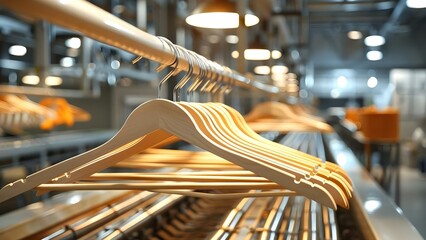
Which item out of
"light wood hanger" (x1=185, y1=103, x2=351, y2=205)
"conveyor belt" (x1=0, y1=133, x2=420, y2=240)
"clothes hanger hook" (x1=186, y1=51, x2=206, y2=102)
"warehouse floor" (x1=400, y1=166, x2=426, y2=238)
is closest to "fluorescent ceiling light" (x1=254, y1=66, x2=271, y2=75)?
"warehouse floor" (x1=400, y1=166, x2=426, y2=238)

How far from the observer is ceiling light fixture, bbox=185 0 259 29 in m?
2.38

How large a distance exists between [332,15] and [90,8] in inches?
673

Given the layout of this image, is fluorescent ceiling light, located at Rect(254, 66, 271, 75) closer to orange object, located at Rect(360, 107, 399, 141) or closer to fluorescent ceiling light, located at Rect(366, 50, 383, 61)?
orange object, located at Rect(360, 107, 399, 141)

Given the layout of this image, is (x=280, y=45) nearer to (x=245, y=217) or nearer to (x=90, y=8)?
(x=245, y=217)

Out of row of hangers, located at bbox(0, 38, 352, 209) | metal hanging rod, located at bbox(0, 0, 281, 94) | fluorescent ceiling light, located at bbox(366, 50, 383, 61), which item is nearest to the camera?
metal hanging rod, located at bbox(0, 0, 281, 94)

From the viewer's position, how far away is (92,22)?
78 centimetres

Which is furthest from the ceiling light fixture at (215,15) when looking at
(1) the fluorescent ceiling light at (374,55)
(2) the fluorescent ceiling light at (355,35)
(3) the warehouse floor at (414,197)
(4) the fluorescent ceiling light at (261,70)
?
(1) the fluorescent ceiling light at (374,55)

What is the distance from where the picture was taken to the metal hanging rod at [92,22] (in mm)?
661

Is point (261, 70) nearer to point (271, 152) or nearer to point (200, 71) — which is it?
point (200, 71)

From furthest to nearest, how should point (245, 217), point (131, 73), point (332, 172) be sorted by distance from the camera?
1. point (131, 73)
2. point (245, 217)
3. point (332, 172)

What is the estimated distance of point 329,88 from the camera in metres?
22.6

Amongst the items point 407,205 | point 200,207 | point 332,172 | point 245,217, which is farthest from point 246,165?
point 407,205

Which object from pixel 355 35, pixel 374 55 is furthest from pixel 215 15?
pixel 374 55

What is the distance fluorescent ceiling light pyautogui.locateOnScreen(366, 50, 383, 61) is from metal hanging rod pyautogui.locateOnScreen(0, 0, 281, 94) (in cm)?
2057
